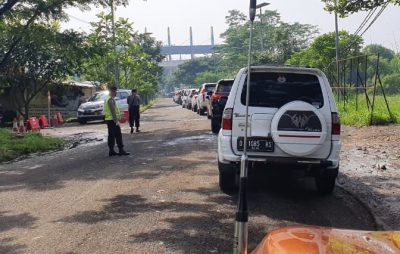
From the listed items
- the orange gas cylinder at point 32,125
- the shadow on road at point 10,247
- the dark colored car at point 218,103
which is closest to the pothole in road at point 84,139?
the orange gas cylinder at point 32,125

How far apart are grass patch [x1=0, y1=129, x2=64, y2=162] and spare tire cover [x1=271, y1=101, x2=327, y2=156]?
854 centimetres

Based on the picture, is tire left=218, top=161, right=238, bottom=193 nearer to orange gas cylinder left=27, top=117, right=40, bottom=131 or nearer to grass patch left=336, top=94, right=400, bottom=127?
grass patch left=336, top=94, right=400, bottom=127

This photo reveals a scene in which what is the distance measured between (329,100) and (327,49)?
23.9 m

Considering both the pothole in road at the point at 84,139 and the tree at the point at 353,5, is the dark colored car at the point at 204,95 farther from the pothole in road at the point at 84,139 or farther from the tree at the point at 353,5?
the tree at the point at 353,5

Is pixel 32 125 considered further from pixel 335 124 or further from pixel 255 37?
pixel 255 37

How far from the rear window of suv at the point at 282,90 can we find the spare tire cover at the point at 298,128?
1.18 feet

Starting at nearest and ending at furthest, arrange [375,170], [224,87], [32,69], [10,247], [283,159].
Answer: [10,247] < [283,159] < [375,170] < [224,87] < [32,69]

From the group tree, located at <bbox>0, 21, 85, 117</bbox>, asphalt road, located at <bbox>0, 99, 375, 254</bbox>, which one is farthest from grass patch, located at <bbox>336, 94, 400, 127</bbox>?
tree, located at <bbox>0, 21, 85, 117</bbox>

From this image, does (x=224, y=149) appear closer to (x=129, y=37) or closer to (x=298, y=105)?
(x=298, y=105)

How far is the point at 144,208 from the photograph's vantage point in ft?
21.0

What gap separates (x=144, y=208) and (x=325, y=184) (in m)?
2.69

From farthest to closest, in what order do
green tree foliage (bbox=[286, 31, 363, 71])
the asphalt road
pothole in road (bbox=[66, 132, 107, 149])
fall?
green tree foliage (bbox=[286, 31, 363, 71])
pothole in road (bbox=[66, 132, 107, 149])
the asphalt road

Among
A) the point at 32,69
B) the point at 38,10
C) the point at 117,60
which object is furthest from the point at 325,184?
the point at 117,60

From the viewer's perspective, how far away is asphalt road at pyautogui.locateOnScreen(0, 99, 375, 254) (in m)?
5.06
